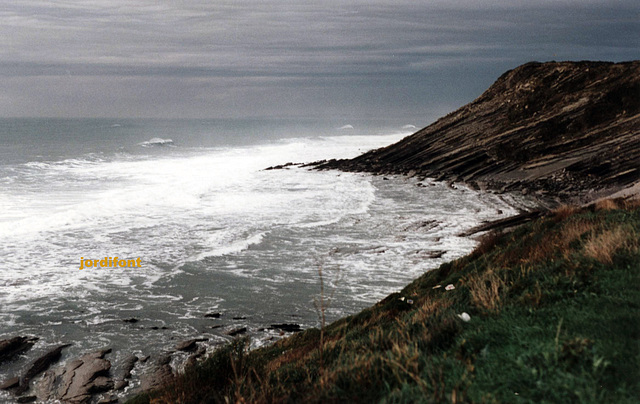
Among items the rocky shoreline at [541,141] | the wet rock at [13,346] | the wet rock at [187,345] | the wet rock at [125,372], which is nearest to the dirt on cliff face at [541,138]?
the rocky shoreline at [541,141]

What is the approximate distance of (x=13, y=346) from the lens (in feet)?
31.8

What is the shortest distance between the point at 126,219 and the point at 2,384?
15149mm

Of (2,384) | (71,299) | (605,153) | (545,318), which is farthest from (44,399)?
(605,153)

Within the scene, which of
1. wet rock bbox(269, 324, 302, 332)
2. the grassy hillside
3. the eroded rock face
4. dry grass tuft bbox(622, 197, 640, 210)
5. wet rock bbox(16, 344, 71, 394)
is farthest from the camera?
wet rock bbox(269, 324, 302, 332)

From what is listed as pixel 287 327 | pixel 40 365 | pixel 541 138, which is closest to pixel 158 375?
pixel 40 365

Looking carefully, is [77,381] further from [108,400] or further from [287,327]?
[287,327]

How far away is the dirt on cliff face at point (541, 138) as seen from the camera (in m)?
31.0

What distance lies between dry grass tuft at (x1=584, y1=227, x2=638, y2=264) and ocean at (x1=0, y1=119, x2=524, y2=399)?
11.5 ft

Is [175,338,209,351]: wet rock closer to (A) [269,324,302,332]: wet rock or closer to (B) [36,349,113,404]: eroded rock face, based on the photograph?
(B) [36,349,113,404]: eroded rock face

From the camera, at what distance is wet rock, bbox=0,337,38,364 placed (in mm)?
9376

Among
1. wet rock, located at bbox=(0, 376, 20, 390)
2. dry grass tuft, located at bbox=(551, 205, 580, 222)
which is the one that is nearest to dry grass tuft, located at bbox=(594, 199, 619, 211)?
dry grass tuft, located at bbox=(551, 205, 580, 222)

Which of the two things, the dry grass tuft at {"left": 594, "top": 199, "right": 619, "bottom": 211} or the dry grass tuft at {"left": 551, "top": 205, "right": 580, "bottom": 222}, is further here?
the dry grass tuft at {"left": 551, "top": 205, "right": 580, "bottom": 222}

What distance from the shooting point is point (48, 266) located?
1527 centimetres

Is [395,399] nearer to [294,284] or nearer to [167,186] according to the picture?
[294,284]
